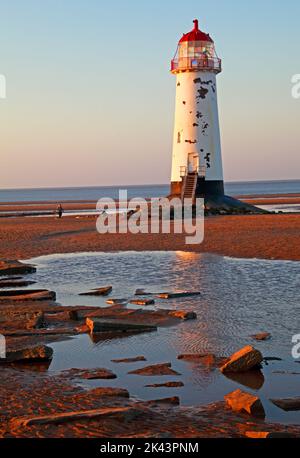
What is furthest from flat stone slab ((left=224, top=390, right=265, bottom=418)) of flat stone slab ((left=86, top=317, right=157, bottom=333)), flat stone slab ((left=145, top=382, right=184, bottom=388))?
flat stone slab ((left=86, top=317, right=157, bottom=333))

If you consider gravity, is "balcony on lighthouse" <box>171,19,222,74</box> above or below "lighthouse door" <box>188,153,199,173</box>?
above

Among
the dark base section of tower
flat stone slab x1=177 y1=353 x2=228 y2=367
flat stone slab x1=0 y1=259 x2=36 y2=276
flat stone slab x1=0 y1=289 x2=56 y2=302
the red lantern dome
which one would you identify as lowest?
flat stone slab x1=177 y1=353 x2=228 y2=367

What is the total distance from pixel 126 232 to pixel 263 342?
19090 millimetres

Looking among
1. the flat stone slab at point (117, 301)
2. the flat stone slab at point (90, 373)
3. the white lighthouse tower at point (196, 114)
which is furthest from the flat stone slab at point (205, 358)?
the white lighthouse tower at point (196, 114)

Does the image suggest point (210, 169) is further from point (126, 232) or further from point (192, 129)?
point (126, 232)

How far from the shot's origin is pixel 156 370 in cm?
851

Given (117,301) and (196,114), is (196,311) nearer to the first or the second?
(117,301)

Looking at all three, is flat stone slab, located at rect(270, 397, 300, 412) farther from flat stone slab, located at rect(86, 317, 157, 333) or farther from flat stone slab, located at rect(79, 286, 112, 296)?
flat stone slab, located at rect(79, 286, 112, 296)

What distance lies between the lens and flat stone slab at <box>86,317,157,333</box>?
10633 mm

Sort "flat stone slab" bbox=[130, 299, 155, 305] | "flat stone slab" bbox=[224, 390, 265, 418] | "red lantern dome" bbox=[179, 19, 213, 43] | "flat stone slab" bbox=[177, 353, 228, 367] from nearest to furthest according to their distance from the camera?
"flat stone slab" bbox=[224, 390, 265, 418] < "flat stone slab" bbox=[177, 353, 228, 367] < "flat stone slab" bbox=[130, 299, 155, 305] < "red lantern dome" bbox=[179, 19, 213, 43]

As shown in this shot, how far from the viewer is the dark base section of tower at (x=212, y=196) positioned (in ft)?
113

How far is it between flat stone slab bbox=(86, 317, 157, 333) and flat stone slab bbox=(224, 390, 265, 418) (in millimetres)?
4002

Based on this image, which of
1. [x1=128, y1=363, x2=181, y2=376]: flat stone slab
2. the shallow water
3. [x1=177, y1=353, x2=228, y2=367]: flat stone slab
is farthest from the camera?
[x1=177, y1=353, x2=228, y2=367]: flat stone slab
